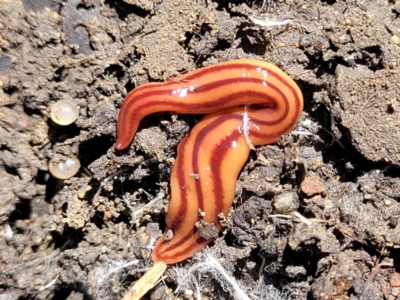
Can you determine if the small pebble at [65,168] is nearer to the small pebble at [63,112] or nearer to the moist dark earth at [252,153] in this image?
the moist dark earth at [252,153]

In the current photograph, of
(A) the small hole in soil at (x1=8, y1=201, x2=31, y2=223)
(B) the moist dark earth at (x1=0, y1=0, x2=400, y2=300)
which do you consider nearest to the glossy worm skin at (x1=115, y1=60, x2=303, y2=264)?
(B) the moist dark earth at (x1=0, y1=0, x2=400, y2=300)

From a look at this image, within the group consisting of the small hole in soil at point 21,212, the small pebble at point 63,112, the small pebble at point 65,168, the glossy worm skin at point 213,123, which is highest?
the small pebble at point 63,112

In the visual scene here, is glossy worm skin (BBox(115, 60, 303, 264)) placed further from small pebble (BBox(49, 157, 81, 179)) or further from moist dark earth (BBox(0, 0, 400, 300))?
small pebble (BBox(49, 157, 81, 179))

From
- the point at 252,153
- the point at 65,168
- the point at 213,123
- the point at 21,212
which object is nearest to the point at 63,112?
the point at 65,168

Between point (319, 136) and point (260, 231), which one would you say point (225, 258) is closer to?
point (260, 231)

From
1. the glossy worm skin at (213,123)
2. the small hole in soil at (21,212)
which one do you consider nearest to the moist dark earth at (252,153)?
the small hole in soil at (21,212)

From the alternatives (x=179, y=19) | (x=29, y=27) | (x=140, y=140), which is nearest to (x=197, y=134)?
(x=140, y=140)

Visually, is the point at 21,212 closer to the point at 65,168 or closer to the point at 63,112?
the point at 65,168
